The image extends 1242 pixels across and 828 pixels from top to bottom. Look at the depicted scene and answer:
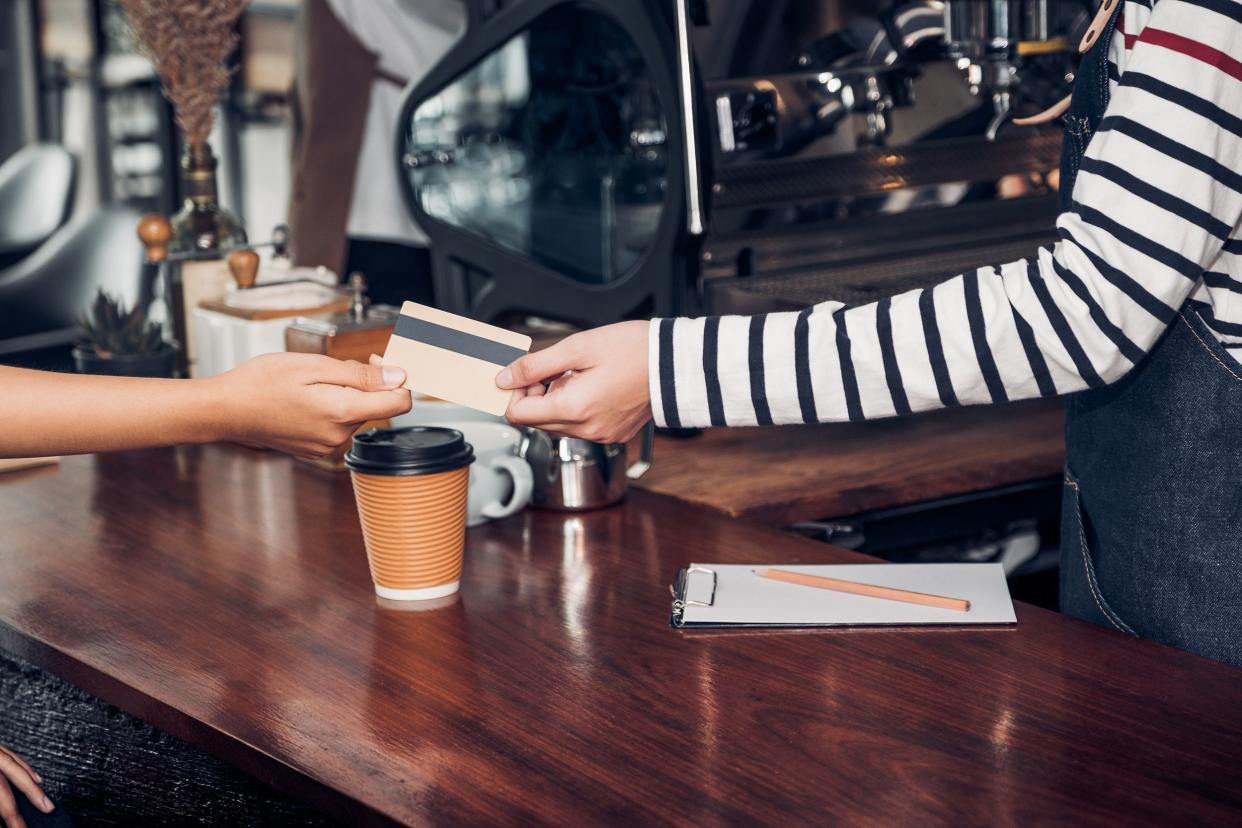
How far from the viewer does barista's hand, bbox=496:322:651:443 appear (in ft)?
3.68

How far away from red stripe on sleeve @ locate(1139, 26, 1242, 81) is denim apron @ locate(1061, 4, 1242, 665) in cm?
15

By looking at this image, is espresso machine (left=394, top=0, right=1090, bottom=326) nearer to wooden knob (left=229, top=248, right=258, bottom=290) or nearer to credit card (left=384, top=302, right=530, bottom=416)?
wooden knob (left=229, top=248, right=258, bottom=290)

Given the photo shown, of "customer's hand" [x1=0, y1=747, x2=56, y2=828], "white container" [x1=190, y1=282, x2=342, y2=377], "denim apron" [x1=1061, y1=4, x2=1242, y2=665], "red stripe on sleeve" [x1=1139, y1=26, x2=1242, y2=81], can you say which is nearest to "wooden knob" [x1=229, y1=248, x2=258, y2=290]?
"white container" [x1=190, y1=282, x2=342, y2=377]

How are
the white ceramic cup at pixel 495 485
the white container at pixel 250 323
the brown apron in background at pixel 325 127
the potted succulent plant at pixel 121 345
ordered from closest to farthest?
the white ceramic cup at pixel 495 485 < the white container at pixel 250 323 < the potted succulent plant at pixel 121 345 < the brown apron in background at pixel 325 127

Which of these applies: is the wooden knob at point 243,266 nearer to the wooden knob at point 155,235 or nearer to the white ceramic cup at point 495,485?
the wooden knob at point 155,235

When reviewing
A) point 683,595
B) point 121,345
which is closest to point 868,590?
point 683,595

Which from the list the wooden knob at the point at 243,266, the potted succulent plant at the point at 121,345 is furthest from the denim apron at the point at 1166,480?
the potted succulent plant at the point at 121,345

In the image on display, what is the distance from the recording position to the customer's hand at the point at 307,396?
43.5 inches

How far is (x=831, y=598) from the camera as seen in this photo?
3.71 feet

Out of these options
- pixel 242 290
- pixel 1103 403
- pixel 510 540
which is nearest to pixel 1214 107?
pixel 1103 403

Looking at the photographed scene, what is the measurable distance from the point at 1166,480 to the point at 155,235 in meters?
1.32

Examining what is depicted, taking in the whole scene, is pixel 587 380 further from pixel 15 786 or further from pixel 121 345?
pixel 121 345

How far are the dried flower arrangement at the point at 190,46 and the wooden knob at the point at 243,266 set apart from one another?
0.26m

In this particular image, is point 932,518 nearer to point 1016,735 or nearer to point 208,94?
point 1016,735
